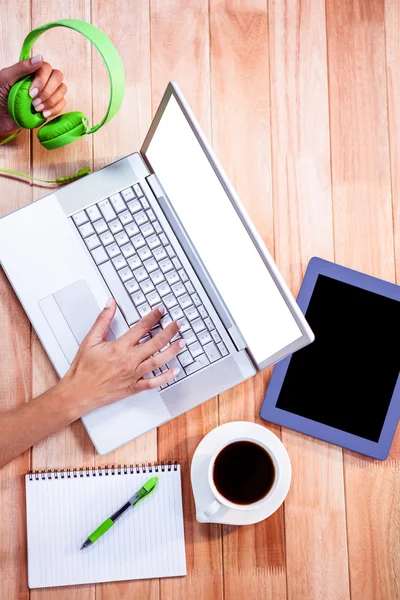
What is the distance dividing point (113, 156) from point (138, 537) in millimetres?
628

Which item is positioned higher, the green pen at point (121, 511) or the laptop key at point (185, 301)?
the laptop key at point (185, 301)

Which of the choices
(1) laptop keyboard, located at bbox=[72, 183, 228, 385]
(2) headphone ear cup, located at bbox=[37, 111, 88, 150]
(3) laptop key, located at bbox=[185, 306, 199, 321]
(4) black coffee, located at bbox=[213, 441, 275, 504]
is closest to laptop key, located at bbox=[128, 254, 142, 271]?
(1) laptop keyboard, located at bbox=[72, 183, 228, 385]

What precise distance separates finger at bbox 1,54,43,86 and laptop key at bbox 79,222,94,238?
0.25 m

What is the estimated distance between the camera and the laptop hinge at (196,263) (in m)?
0.92

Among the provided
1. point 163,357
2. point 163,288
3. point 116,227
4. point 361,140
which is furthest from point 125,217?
point 361,140

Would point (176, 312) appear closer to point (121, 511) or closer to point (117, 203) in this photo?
point (117, 203)

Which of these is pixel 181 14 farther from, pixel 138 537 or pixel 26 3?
pixel 138 537

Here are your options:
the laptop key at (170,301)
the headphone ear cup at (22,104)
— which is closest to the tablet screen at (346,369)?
the laptop key at (170,301)

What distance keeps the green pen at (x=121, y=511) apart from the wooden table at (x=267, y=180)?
49 mm

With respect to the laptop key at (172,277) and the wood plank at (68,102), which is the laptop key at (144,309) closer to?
the laptop key at (172,277)

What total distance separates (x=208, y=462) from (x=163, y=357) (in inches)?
7.2

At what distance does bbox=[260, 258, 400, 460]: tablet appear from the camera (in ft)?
3.26

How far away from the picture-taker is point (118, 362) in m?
0.92

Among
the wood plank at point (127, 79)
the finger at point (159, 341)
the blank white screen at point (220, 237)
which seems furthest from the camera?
the wood plank at point (127, 79)
